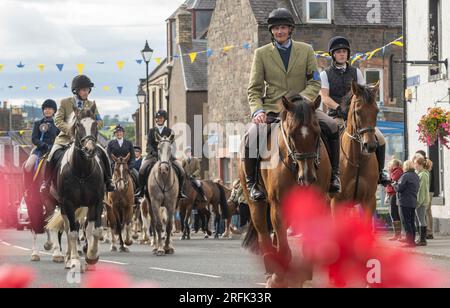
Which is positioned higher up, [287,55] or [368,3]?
[368,3]

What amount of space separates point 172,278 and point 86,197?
240cm

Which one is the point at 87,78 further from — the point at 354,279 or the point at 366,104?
the point at 354,279

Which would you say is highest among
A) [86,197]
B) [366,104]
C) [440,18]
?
[440,18]

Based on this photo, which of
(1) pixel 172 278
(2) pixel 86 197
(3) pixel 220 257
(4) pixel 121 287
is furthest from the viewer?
(3) pixel 220 257

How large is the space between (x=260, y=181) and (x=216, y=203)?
942 inches

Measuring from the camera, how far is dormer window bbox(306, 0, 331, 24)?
48.0 meters

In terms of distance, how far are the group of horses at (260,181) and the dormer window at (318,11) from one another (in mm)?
23937

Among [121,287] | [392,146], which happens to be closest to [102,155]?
[121,287]

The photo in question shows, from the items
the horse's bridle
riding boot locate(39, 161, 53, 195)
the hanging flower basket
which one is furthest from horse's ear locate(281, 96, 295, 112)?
the hanging flower basket

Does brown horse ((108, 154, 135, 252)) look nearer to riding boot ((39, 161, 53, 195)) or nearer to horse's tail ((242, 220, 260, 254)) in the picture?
riding boot ((39, 161, 53, 195))

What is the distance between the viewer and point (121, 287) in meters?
3.22

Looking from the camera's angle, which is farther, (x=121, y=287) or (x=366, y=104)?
(x=366, y=104)

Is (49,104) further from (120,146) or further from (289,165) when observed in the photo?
(289,165)

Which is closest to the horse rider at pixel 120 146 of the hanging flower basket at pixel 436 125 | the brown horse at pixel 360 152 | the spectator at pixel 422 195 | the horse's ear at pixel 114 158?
the horse's ear at pixel 114 158
